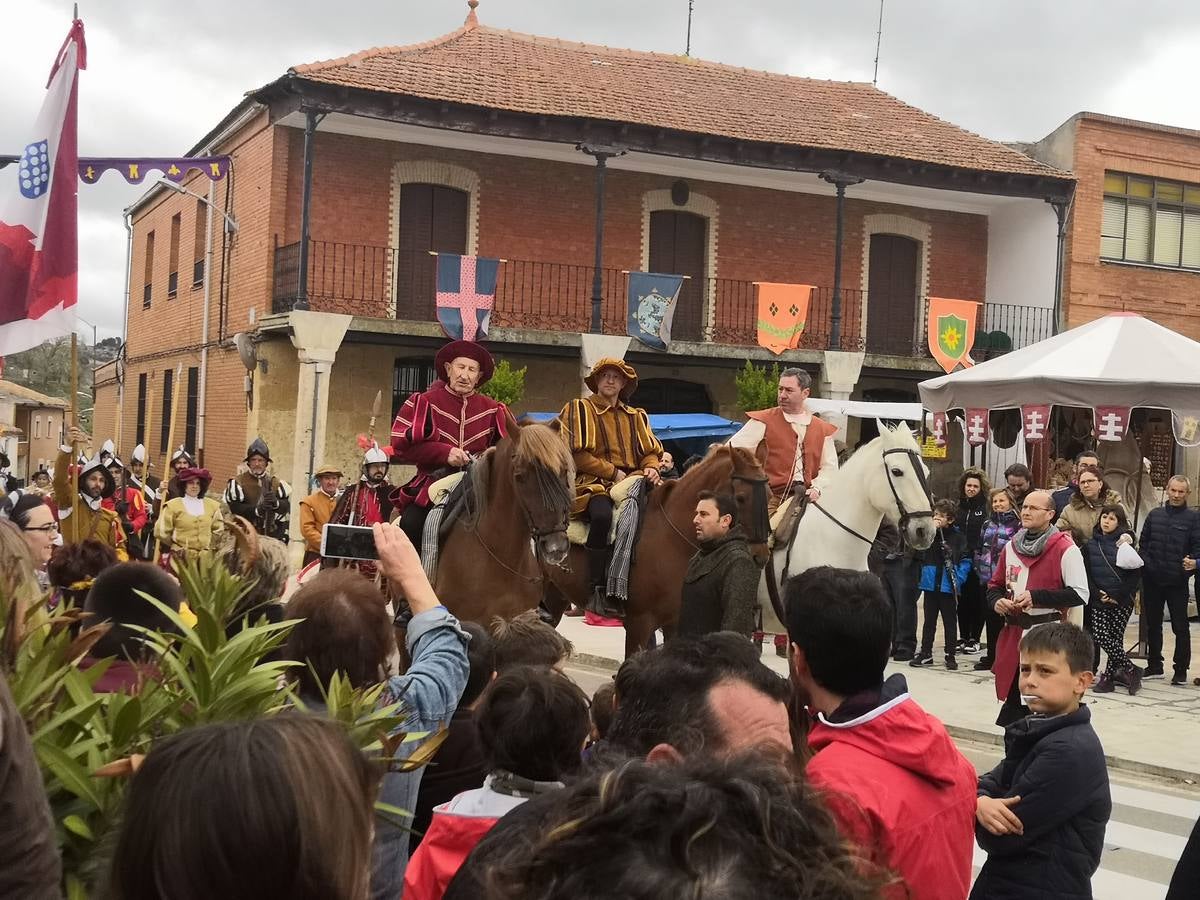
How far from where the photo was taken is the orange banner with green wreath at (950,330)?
23.7 meters

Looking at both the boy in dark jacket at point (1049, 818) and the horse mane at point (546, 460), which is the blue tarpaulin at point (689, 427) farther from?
the boy in dark jacket at point (1049, 818)

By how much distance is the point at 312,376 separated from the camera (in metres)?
21.1

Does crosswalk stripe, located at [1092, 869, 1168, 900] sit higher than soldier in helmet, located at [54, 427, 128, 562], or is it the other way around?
soldier in helmet, located at [54, 427, 128, 562]

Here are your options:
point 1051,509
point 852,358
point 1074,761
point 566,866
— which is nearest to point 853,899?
point 566,866

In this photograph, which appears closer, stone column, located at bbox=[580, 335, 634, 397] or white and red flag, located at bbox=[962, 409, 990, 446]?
white and red flag, located at bbox=[962, 409, 990, 446]

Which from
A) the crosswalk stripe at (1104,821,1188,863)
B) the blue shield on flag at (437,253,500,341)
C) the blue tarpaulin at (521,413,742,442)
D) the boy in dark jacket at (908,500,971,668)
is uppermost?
the blue shield on flag at (437,253,500,341)

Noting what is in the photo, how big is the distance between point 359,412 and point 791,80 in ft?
42.1

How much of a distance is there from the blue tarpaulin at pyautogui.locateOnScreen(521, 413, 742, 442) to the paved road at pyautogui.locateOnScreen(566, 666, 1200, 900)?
12585mm

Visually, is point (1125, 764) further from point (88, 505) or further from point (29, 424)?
point (29, 424)

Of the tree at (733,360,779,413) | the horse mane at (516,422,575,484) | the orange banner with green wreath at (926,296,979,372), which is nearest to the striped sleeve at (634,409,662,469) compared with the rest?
the horse mane at (516,422,575,484)

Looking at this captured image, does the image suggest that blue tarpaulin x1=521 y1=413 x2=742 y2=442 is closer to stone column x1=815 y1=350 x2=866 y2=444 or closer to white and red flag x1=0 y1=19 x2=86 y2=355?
stone column x1=815 y1=350 x2=866 y2=444

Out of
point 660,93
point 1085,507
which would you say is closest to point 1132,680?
point 1085,507

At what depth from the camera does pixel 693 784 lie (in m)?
1.26

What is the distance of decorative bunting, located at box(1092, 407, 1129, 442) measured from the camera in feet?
43.8
